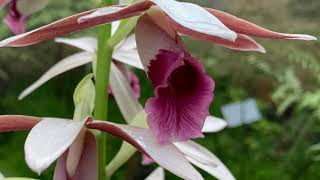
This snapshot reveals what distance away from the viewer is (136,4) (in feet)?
2.15

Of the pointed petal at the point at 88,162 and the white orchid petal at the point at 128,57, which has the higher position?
the white orchid petal at the point at 128,57

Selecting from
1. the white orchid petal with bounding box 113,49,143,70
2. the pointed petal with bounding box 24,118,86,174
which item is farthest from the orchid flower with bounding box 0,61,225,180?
the white orchid petal with bounding box 113,49,143,70

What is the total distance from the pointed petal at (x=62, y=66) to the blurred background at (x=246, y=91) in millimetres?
985

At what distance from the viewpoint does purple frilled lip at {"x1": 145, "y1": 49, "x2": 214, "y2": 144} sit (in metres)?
0.68

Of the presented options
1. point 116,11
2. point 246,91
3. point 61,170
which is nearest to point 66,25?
point 116,11

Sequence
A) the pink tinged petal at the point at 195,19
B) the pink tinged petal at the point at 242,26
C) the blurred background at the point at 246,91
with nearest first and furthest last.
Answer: the pink tinged petal at the point at 195,19 → the pink tinged petal at the point at 242,26 → the blurred background at the point at 246,91

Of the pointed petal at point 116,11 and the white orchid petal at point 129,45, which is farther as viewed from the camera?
the white orchid petal at point 129,45

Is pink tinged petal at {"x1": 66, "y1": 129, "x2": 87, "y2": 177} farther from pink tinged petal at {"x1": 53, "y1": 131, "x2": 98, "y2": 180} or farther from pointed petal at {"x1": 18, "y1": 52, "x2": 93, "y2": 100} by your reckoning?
pointed petal at {"x1": 18, "y1": 52, "x2": 93, "y2": 100}

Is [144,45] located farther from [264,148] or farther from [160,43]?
[264,148]

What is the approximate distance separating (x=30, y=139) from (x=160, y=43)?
0.51 ft

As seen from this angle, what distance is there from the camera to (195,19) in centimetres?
62

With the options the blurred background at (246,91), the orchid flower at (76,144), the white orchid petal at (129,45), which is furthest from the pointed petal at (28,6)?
the blurred background at (246,91)

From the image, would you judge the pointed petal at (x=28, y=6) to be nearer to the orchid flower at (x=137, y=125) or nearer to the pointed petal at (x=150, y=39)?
the orchid flower at (x=137, y=125)

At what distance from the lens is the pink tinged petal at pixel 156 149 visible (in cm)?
67
